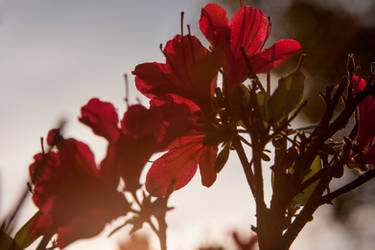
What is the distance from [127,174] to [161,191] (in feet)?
0.43

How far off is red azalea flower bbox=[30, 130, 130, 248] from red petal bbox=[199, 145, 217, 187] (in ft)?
0.73

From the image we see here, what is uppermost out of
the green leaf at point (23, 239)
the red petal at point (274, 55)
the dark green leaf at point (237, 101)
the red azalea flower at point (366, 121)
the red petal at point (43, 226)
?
the red petal at point (274, 55)

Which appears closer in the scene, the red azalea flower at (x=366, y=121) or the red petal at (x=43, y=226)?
the red petal at (x=43, y=226)

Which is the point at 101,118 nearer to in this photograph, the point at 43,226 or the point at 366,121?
the point at 43,226

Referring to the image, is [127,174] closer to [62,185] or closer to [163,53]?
[62,185]

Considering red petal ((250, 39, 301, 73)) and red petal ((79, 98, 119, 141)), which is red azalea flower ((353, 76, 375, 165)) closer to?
red petal ((250, 39, 301, 73))

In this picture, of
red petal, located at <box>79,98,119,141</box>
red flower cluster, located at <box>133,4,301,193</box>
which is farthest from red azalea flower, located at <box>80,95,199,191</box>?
red flower cluster, located at <box>133,4,301,193</box>

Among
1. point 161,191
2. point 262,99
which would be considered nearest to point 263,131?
point 262,99

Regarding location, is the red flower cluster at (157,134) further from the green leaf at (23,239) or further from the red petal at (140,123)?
the green leaf at (23,239)

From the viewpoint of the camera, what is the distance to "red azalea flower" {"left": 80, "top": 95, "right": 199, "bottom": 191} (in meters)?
0.47

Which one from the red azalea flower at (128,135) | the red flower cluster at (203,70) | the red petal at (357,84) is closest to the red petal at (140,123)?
the red azalea flower at (128,135)

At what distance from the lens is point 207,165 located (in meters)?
0.67

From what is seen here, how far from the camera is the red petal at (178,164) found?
25.0 inches

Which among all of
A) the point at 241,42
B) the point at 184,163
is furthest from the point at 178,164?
the point at 241,42
